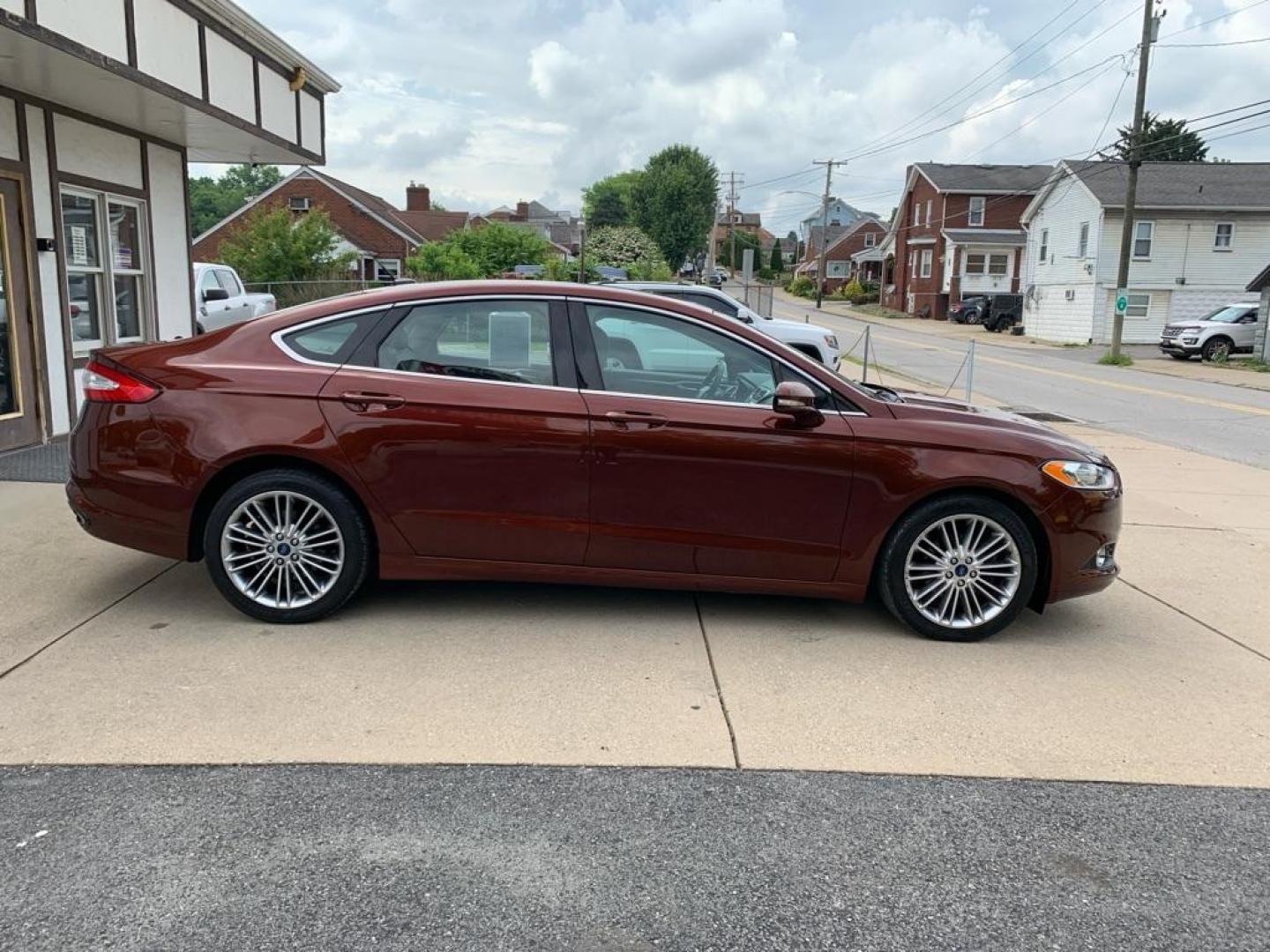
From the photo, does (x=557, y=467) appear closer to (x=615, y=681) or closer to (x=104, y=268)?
(x=615, y=681)

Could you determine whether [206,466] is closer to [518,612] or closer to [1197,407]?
[518,612]

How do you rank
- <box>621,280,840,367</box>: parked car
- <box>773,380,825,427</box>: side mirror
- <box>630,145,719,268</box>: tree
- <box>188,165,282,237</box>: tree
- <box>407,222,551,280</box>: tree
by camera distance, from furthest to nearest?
<box>188,165,282,237</box>: tree
<box>630,145,719,268</box>: tree
<box>407,222,551,280</box>: tree
<box>621,280,840,367</box>: parked car
<box>773,380,825,427</box>: side mirror

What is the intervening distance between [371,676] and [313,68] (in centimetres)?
937

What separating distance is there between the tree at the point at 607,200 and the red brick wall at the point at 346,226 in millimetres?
52542

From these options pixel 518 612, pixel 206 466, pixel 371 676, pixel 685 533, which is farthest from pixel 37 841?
pixel 685 533

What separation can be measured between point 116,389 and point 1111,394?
19731 millimetres

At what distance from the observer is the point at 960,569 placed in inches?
190

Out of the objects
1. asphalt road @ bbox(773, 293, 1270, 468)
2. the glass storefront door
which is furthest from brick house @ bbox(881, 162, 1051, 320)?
the glass storefront door

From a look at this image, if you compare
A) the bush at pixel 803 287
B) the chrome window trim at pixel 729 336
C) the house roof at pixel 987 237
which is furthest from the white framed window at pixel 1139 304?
the bush at pixel 803 287

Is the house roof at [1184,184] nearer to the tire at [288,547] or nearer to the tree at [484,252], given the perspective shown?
the tree at [484,252]

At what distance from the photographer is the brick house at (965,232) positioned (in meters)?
55.1

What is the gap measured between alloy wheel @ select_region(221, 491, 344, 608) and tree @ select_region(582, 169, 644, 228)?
326 feet

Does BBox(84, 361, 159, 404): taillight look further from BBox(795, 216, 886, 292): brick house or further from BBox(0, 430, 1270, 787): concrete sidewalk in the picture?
BBox(795, 216, 886, 292): brick house

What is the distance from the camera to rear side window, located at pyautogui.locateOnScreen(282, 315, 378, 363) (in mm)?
4816
